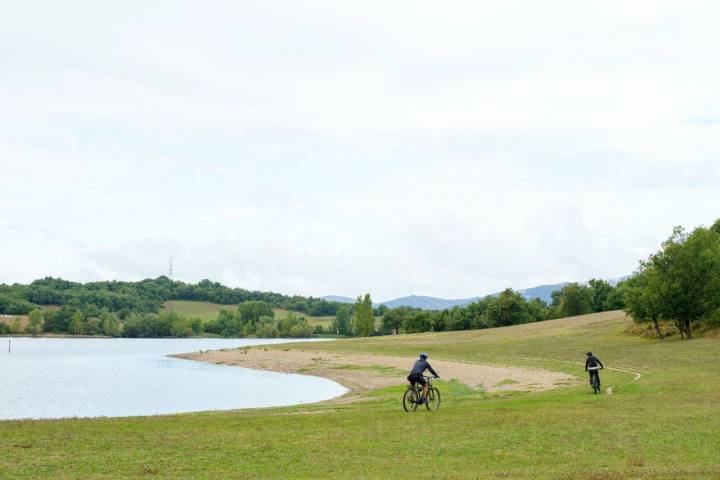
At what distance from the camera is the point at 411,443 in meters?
21.8

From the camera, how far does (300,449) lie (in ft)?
68.6

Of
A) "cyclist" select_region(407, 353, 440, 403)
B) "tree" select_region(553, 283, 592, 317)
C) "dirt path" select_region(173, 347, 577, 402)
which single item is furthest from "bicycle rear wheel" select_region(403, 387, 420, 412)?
"tree" select_region(553, 283, 592, 317)

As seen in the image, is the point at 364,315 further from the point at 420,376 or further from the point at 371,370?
the point at 420,376

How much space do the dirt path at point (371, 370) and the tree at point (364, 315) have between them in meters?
67.3

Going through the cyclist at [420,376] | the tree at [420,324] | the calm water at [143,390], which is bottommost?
the calm water at [143,390]

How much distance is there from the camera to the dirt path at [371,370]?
167 ft

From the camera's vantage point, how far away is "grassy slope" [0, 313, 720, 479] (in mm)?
17609

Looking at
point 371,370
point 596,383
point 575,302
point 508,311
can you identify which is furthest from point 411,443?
point 575,302

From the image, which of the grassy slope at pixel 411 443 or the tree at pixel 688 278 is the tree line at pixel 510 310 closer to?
the tree at pixel 688 278

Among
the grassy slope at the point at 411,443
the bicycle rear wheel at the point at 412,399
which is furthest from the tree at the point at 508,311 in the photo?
the bicycle rear wheel at the point at 412,399

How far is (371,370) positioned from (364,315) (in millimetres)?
115660

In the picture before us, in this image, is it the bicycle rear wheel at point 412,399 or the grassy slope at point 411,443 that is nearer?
the grassy slope at point 411,443

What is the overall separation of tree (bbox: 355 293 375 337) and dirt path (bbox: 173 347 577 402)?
67.3 meters

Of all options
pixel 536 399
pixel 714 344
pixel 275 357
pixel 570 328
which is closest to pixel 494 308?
pixel 570 328
